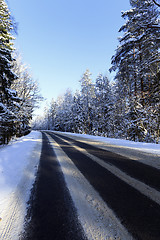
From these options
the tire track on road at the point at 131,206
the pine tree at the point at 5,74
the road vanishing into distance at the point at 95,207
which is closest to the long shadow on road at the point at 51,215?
the road vanishing into distance at the point at 95,207

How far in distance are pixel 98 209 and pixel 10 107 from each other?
27.9 ft

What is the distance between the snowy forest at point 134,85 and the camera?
22.5 ft

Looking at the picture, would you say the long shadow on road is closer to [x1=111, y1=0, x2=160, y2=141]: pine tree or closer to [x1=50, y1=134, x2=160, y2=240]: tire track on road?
[x1=50, y1=134, x2=160, y2=240]: tire track on road

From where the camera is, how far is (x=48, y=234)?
102 centimetres

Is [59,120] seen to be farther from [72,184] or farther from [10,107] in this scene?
[72,184]

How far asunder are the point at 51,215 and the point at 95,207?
56cm

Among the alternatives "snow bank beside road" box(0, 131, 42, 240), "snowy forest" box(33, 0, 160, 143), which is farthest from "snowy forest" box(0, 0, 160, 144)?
"snow bank beside road" box(0, 131, 42, 240)

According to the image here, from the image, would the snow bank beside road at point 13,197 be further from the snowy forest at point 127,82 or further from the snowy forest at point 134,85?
→ the snowy forest at point 134,85

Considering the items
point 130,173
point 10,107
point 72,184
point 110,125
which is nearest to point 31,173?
point 72,184

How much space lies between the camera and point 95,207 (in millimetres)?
1380

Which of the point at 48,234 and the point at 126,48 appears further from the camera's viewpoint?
the point at 126,48

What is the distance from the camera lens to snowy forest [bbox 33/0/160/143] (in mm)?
6867

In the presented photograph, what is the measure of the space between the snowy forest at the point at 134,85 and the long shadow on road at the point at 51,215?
7.89 metres

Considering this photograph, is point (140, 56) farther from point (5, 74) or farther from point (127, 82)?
point (5, 74)
